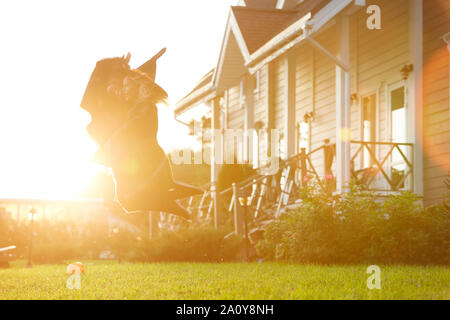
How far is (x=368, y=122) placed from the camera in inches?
617

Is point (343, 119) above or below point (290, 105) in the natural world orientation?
below

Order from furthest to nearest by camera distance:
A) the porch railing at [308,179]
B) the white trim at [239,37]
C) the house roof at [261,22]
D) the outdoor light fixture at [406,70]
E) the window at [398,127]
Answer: the house roof at [261,22] → the white trim at [239,37] → the window at [398,127] → the outdoor light fixture at [406,70] → the porch railing at [308,179]

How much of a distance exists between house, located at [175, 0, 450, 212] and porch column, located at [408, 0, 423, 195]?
0.02 m

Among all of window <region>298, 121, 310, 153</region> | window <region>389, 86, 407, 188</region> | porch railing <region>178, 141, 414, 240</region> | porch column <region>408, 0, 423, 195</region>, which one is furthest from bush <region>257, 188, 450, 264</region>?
window <region>298, 121, 310, 153</region>

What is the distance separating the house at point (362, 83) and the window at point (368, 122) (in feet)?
0.08

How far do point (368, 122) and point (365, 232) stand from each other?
5.34 meters

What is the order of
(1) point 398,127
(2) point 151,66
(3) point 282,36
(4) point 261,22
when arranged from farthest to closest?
1. (4) point 261,22
2. (1) point 398,127
3. (3) point 282,36
4. (2) point 151,66

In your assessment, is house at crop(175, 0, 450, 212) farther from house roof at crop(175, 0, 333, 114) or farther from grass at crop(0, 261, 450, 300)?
grass at crop(0, 261, 450, 300)

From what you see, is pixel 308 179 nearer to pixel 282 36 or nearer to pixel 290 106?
pixel 290 106

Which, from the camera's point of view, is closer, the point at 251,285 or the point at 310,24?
the point at 251,285

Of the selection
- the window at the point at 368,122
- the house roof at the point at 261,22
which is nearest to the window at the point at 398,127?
the window at the point at 368,122

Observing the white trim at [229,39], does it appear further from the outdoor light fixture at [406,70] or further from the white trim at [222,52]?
the outdoor light fixture at [406,70]

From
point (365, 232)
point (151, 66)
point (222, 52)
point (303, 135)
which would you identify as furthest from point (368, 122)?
point (151, 66)

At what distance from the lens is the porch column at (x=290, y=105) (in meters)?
15.2
